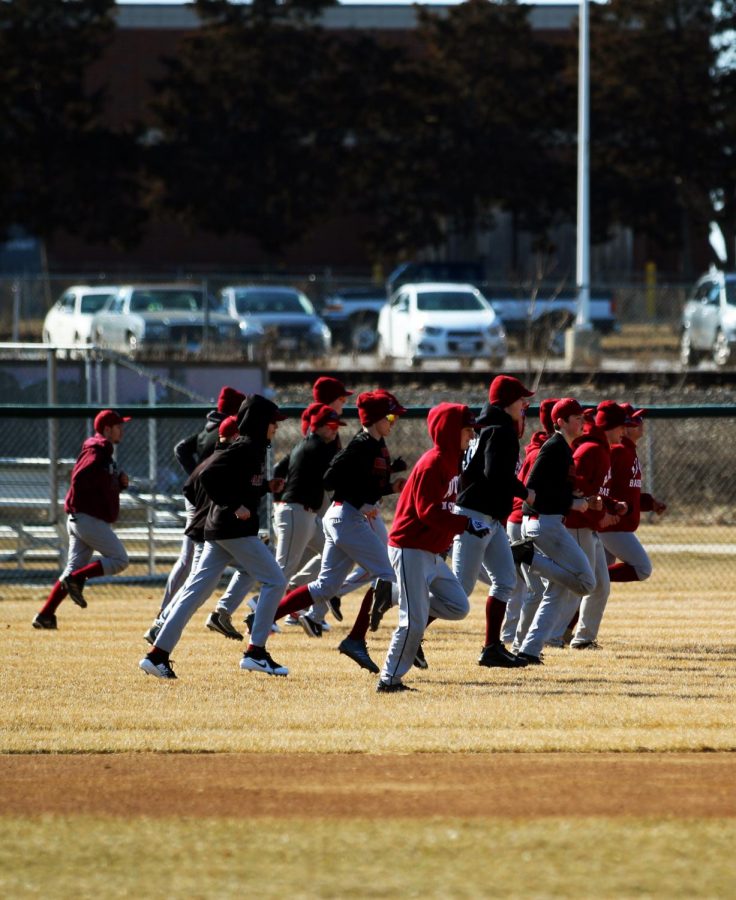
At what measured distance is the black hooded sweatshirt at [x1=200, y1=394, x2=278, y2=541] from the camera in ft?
34.2

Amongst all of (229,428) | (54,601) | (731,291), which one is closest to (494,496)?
(229,428)

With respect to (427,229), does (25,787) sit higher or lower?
lower

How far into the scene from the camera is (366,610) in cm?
1112

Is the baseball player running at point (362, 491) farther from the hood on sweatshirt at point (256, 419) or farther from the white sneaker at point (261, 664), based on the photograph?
the hood on sweatshirt at point (256, 419)

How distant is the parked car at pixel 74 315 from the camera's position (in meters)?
33.3

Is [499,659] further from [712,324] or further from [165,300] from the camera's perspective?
[165,300]

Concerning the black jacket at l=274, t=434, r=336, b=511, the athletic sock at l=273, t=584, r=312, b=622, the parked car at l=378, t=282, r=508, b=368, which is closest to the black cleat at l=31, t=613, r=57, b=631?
the black jacket at l=274, t=434, r=336, b=511

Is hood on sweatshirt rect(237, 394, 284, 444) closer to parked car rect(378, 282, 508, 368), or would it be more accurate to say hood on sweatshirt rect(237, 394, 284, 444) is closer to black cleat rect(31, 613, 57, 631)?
black cleat rect(31, 613, 57, 631)

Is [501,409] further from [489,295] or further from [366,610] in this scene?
[489,295]

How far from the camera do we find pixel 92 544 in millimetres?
13203

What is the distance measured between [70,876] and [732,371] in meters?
23.5

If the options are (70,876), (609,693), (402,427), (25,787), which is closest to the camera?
(70,876)

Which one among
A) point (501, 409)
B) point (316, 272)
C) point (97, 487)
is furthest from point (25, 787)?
point (316, 272)

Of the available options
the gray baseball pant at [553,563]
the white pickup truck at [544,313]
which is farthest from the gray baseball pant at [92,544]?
the white pickup truck at [544,313]
